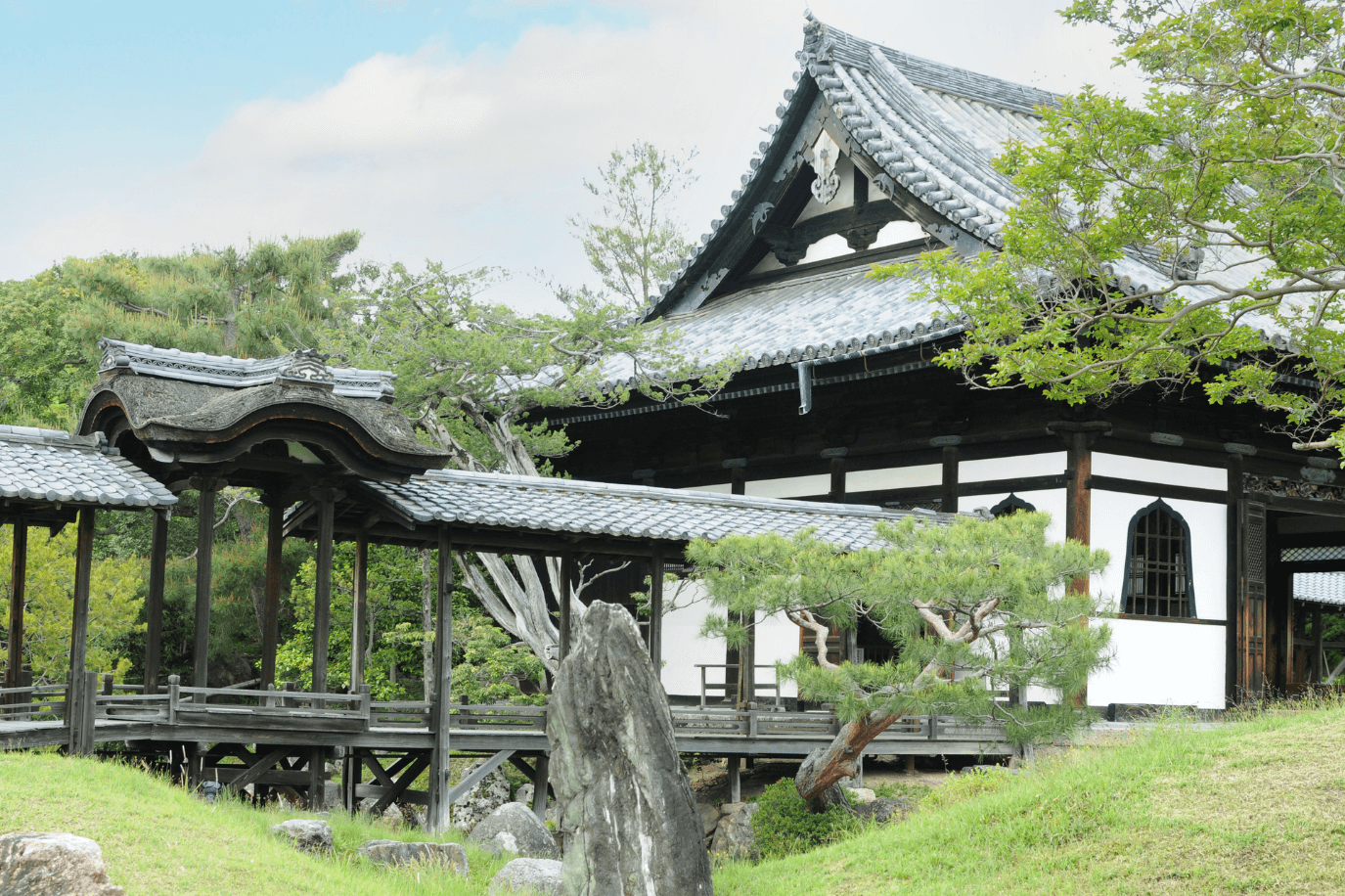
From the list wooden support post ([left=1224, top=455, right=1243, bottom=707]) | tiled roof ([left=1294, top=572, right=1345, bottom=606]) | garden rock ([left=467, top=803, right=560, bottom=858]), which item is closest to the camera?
garden rock ([left=467, top=803, right=560, bottom=858])

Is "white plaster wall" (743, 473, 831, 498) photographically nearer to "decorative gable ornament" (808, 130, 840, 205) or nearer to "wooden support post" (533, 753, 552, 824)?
"decorative gable ornament" (808, 130, 840, 205)

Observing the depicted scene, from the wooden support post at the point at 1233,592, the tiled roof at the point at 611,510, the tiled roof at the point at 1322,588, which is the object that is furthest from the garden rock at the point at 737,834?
the tiled roof at the point at 1322,588

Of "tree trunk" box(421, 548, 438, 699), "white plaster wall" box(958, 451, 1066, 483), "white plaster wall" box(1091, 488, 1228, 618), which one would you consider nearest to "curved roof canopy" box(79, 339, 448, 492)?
"tree trunk" box(421, 548, 438, 699)

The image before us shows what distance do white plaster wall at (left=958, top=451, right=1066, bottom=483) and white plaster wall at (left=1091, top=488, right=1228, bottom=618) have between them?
0.55 m

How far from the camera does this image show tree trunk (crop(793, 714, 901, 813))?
12555mm

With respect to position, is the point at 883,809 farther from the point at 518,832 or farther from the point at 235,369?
the point at 235,369

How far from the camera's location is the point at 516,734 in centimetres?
1447

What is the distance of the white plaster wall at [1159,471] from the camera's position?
51.7ft

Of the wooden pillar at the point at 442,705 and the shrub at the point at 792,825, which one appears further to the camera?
the wooden pillar at the point at 442,705

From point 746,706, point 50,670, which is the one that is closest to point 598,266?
point 50,670

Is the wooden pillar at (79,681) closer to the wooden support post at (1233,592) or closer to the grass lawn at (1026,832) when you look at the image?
the grass lawn at (1026,832)

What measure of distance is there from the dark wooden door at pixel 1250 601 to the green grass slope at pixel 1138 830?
15.9 ft

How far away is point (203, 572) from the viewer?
41.9ft

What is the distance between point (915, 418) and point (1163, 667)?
4148 millimetres
